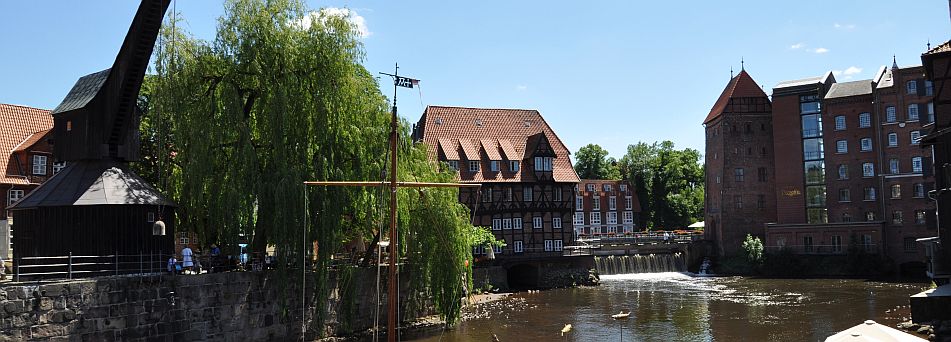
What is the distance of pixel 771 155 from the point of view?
63406 millimetres

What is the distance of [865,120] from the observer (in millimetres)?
57469

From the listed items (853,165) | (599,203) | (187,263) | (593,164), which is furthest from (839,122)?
(187,263)

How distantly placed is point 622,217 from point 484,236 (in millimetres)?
46886

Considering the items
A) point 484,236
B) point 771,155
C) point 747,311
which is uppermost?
point 771,155

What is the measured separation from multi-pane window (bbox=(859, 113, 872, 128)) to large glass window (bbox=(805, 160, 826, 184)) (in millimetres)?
4046

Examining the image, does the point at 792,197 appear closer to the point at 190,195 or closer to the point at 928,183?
the point at 928,183

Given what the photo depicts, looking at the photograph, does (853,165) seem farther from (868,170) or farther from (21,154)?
(21,154)

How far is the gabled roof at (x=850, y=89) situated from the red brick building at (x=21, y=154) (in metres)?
52.3

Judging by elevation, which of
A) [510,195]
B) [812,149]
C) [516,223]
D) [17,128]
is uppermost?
[812,149]

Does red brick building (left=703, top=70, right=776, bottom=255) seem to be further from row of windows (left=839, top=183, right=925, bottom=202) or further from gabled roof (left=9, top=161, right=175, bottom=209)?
gabled roof (left=9, top=161, right=175, bottom=209)

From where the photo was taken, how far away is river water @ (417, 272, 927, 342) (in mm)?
29328

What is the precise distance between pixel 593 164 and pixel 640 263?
44.9 meters

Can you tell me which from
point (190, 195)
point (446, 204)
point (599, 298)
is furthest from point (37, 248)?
point (599, 298)

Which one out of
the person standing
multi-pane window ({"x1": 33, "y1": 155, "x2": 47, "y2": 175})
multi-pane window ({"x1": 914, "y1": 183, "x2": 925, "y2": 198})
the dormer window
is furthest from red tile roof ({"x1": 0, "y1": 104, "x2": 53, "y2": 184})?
multi-pane window ({"x1": 914, "y1": 183, "x2": 925, "y2": 198})
